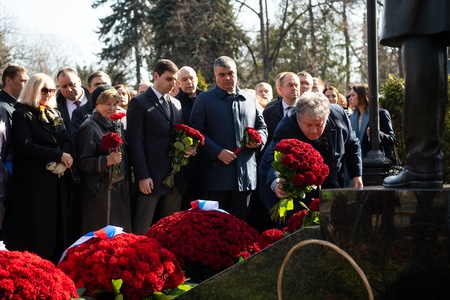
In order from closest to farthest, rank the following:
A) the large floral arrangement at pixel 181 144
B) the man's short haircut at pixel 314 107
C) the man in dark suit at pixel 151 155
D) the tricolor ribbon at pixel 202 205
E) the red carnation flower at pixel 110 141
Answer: the tricolor ribbon at pixel 202 205 < the man's short haircut at pixel 314 107 < the red carnation flower at pixel 110 141 < the large floral arrangement at pixel 181 144 < the man in dark suit at pixel 151 155

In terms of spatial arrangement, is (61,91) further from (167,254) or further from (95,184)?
(167,254)

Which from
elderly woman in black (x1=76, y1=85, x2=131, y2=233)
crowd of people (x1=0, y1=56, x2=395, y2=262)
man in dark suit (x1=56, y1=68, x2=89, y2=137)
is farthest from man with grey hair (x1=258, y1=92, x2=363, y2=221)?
man in dark suit (x1=56, y1=68, x2=89, y2=137)

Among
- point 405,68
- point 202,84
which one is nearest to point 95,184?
point 405,68

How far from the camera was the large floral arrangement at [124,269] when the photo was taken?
A: 159 inches

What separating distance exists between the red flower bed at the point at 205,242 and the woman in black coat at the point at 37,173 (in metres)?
2.13

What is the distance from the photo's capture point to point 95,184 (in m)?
6.85

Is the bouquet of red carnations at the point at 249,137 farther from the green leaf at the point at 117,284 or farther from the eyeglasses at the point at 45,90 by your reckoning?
the green leaf at the point at 117,284

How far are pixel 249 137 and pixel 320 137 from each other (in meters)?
1.49

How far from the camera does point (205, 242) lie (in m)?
4.72

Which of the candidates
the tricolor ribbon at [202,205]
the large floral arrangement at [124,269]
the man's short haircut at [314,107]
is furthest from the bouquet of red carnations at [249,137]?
the large floral arrangement at [124,269]

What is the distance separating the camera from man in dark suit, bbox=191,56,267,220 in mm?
7168

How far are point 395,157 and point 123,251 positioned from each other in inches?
244

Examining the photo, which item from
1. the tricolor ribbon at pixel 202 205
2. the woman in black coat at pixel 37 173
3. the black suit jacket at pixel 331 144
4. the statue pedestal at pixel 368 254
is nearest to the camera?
the statue pedestal at pixel 368 254

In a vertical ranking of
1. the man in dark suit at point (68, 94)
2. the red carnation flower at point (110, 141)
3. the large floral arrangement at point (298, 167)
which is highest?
the man in dark suit at point (68, 94)
